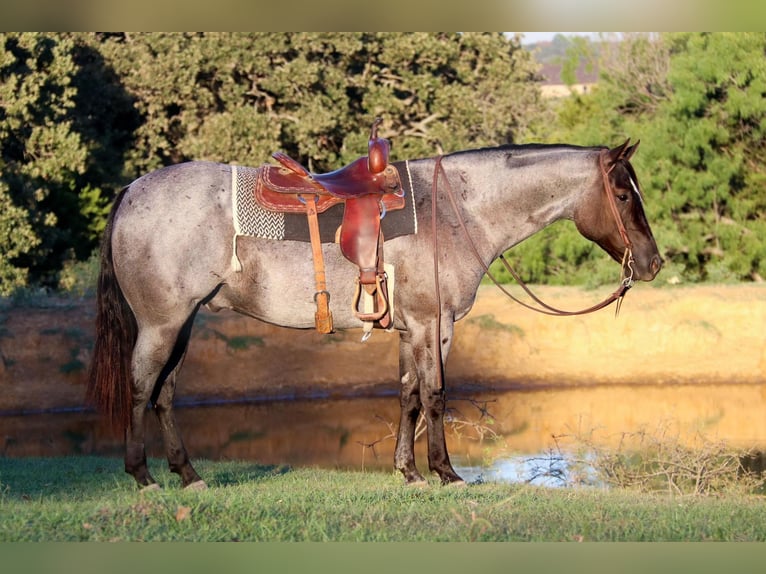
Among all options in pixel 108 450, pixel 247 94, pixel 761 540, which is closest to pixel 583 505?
pixel 761 540

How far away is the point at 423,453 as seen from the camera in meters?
10.7

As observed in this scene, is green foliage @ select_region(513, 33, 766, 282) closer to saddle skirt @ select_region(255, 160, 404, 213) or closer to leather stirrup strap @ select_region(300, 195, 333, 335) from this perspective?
saddle skirt @ select_region(255, 160, 404, 213)

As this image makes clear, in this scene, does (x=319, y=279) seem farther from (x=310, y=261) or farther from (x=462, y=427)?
(x=462, y=427)

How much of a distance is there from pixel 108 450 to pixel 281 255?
6341 mm

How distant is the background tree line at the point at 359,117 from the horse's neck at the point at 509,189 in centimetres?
1397

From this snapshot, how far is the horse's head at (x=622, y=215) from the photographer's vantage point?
654cm

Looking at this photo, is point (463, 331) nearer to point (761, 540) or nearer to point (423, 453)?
point (423, 453)

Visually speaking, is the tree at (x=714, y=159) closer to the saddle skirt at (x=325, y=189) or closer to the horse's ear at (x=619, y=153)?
the horse's ear at (x=619, y=153)

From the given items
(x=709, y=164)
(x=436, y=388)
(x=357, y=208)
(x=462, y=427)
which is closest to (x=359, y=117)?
(x=709, y=164)

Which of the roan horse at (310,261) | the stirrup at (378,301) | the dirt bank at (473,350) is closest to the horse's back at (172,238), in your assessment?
the roan horse at (310,261)

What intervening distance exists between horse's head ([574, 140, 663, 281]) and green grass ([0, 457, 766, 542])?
57.9 inches

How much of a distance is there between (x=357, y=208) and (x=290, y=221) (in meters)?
0.42

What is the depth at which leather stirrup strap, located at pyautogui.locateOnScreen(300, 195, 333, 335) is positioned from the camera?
647cm

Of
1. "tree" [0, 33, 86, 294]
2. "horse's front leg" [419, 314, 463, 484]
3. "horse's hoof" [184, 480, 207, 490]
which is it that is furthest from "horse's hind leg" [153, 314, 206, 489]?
"tree" [0, 33, 86, 294]
